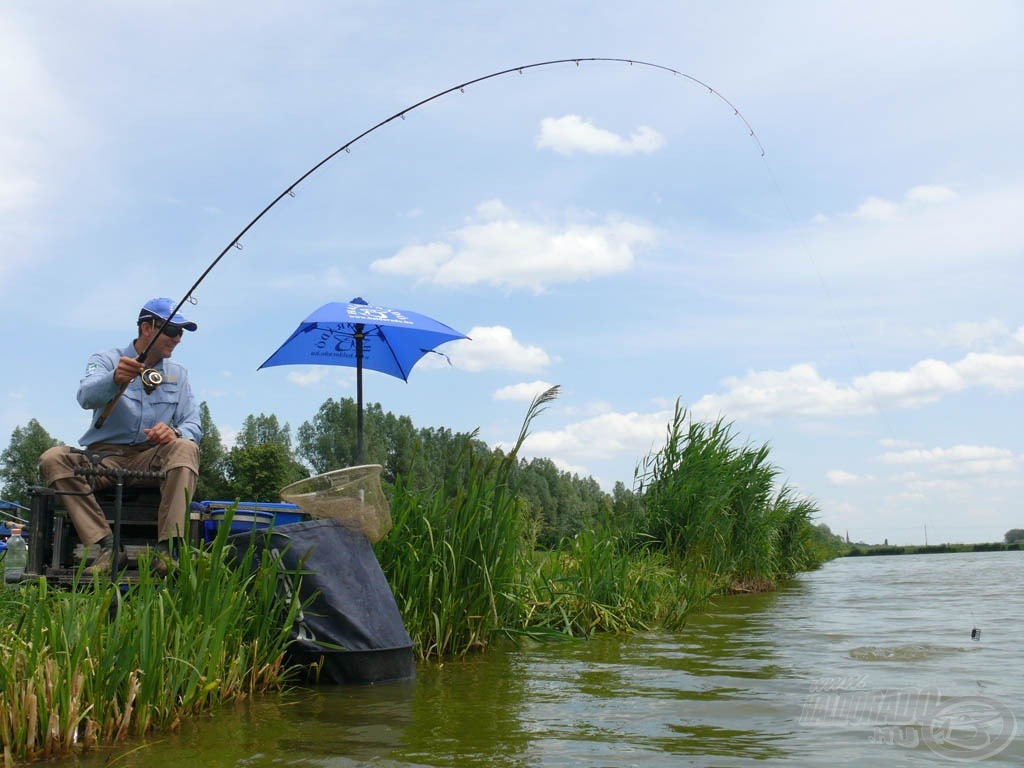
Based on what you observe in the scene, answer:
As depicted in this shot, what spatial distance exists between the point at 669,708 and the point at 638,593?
3.39m

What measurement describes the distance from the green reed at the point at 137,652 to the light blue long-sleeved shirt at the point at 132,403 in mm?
1007

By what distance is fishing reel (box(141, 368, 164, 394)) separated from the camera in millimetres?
5211

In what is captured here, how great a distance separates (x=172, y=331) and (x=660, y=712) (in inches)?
133

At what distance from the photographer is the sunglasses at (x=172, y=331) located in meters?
5.41

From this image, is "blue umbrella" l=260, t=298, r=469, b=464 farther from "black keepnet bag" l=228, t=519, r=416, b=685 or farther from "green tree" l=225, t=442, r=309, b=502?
"green tree" l=225, t=442, r=309, b=502

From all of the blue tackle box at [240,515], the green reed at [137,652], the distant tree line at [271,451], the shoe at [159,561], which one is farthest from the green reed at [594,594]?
the distant tree line at [271,451]

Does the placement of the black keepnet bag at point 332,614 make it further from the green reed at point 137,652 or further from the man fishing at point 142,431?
the man fishing at point 142,431

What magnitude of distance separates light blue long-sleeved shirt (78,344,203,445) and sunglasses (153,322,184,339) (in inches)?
8.2

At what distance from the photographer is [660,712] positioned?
4.12 m

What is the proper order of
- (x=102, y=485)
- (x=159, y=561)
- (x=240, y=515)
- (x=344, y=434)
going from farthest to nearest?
1. (x=344, y=434)
2. (x=240, y=515)
3. (x=102, y=485)
4. (x=159, y=561)

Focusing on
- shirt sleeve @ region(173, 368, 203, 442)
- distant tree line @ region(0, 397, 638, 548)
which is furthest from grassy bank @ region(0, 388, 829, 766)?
distant tree line @ region(0, 397, 638, 548)

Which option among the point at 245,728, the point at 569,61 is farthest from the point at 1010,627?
the point at 245,728

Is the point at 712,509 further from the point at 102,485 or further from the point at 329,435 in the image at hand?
the point at 329,435

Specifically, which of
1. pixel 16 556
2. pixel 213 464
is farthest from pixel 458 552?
pixel 213 464
